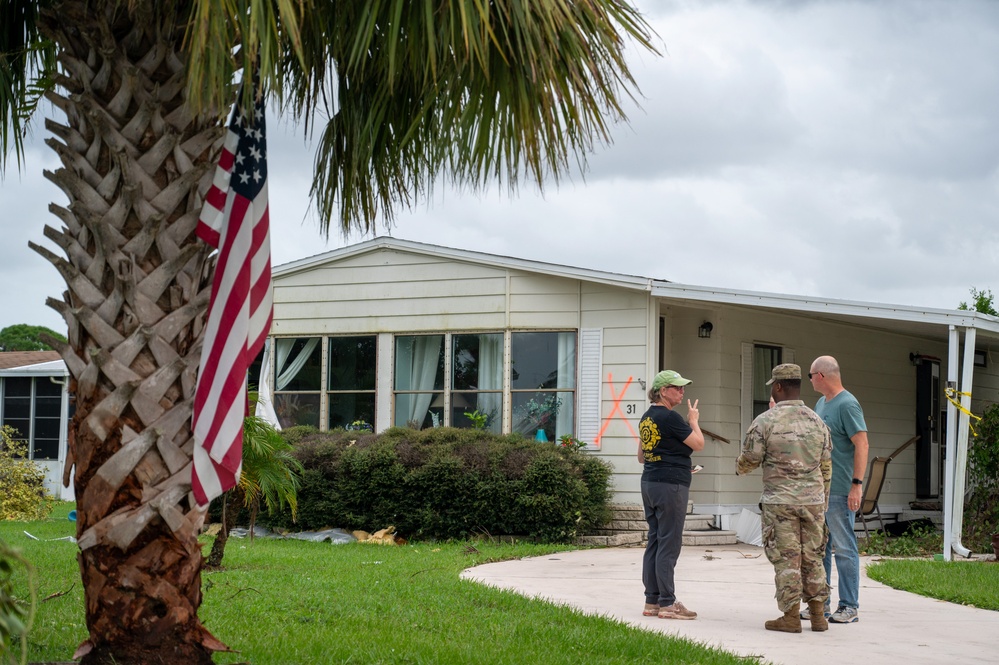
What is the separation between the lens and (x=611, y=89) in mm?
4992

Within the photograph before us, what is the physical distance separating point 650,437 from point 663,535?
2.33 feet

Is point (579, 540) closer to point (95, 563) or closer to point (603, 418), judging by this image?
point (603, 418)

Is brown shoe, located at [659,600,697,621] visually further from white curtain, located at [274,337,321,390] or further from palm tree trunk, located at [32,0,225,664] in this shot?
white curtain, located at [274,337,321,390]

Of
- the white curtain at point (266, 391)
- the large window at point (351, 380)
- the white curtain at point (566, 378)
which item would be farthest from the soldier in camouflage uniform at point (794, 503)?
the white curtain at point (266, 391)

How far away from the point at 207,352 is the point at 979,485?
11.3 meters

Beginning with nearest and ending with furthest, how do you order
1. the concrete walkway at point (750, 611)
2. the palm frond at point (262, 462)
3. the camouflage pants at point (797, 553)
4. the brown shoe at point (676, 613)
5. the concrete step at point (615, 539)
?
the concrete walkway at point (750, 611)
the camouflage pants at point (797, 553)
the brown shoe at point (676, 613)
the palm frond at point (262, 462)
the concrete step at point (615, 539)

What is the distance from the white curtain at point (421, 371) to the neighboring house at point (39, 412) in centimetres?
1007

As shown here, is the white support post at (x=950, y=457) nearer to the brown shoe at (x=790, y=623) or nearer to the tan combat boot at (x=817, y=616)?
the tan combat boot at (x=817, y=616)

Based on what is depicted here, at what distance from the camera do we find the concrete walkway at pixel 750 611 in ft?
21.6

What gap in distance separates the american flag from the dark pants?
3566mm

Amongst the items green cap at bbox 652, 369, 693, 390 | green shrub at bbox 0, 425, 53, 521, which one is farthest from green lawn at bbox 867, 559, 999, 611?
green shrub at bbox 0, 425, 53, 521

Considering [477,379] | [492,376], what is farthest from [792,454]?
[477,379]

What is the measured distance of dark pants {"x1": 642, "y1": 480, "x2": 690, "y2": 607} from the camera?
25.1 feet

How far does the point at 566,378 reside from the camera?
47.6ft
